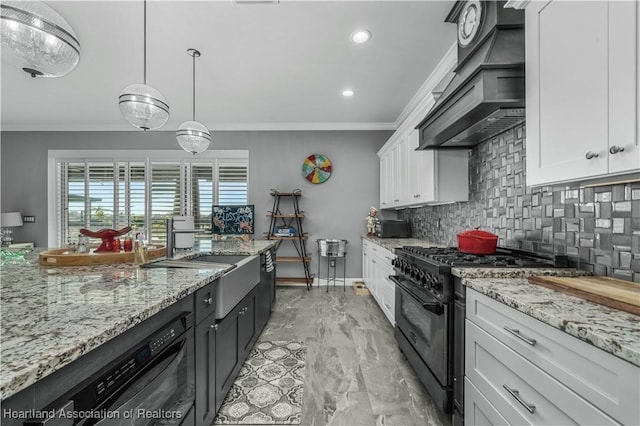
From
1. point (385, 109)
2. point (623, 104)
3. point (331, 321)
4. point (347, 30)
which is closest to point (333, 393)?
point (331, 321)

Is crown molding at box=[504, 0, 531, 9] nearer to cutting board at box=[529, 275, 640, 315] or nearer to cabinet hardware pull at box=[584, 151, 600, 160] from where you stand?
cabinet hardware pull at box=[584, 151, 600, 160]

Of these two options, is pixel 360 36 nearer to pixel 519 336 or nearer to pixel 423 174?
pixel 423 174

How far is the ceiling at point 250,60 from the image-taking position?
7.06ft

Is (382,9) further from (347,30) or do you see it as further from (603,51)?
(603,51)

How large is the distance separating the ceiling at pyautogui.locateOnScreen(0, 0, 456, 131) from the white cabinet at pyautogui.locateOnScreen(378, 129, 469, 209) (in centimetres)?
78

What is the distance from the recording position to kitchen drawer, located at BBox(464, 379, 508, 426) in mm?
1173

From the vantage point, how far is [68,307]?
0.90 meters

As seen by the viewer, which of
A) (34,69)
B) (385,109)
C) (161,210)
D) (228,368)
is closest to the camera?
(34,69)

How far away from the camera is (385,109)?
411 centimetres

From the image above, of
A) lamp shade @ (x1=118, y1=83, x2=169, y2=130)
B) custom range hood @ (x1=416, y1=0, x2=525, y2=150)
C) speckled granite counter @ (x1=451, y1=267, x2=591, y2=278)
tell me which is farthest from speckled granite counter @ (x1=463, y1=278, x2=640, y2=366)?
lamp shade @ (x1=118, y1=83, x2=169, y2=130)

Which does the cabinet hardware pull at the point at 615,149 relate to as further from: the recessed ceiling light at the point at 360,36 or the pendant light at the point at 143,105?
the pendant light at the point at 143,105

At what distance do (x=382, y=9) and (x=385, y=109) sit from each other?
6.74 ft

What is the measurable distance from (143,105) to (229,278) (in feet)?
4.68

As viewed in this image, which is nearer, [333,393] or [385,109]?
[333,393]
